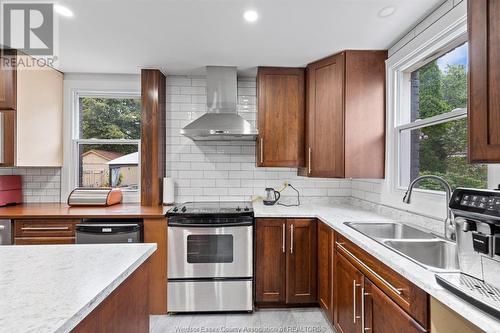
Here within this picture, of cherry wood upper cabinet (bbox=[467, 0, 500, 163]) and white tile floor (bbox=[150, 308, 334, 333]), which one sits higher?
cherry wood upper cabinet (bbox=[467, 0, 500, 163])

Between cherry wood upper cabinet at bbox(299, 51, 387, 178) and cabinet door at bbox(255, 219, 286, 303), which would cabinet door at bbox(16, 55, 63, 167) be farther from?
cherry wood upper cabinet at bbox(299, 51, 387, 178)

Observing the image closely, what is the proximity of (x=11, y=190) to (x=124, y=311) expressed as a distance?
2.75 metres

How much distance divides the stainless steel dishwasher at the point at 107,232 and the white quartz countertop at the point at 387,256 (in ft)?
3.63

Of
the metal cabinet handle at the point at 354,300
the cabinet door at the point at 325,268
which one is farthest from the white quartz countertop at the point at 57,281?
the cabinet door at the point at 325,268

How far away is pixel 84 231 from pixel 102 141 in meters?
1.22

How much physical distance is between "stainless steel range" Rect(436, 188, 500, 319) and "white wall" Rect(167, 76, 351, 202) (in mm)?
2117

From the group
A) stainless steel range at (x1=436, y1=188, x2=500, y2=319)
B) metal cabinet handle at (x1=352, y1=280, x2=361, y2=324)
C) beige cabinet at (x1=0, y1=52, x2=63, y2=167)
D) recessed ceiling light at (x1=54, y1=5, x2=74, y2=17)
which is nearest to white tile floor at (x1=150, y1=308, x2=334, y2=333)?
metal cabinet handle at (x1=352, y1=280, x2=361, y2=324)

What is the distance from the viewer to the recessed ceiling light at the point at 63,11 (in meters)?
1.82

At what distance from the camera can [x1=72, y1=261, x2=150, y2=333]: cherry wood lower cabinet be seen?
0.86 metres

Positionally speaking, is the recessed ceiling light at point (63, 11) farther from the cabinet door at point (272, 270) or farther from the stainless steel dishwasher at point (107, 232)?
the cabinet door at point (272, 270)

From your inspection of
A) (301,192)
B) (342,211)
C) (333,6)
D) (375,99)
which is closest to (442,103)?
(375,99)

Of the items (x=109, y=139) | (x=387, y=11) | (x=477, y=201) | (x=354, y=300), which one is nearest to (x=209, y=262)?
(x=354, y=300)

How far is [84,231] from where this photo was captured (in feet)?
7.68

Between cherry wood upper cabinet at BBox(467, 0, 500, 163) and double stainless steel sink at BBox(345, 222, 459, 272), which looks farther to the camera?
double stainless steel sink at BBox(345, 222, 459, 272)
